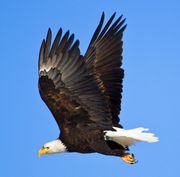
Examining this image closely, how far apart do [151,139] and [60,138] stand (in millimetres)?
1392

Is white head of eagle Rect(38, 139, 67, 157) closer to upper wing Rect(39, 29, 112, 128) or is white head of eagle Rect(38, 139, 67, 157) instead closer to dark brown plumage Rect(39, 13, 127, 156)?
dark brown plumage Rect(39, 13, 127, 156)

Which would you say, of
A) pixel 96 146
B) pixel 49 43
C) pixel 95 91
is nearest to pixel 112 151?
pixel 96 146

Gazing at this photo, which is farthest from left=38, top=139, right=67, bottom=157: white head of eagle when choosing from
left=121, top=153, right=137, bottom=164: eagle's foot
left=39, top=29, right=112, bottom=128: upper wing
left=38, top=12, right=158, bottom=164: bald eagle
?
left=121, top=153, right=137, bottom=164: eagle's foot

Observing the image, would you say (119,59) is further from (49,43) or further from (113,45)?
(49,43)

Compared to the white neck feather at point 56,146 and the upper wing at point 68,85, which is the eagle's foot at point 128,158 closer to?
the upper wing at point 68,85

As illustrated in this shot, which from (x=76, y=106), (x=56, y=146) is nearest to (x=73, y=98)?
(x=76, y=106)

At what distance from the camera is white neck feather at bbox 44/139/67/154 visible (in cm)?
1084

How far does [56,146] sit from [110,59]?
189cm

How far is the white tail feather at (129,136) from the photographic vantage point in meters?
10.6

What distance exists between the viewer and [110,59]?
1188cm

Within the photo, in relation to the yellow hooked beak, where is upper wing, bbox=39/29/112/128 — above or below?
above

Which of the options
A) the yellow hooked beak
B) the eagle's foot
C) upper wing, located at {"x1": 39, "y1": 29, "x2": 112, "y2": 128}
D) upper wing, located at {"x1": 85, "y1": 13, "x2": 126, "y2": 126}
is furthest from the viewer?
upper wing, located at {"x1": 85, "y1": 13, "x2": 126, "y2": 126}

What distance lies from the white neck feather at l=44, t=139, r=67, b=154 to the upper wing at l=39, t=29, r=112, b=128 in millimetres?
500

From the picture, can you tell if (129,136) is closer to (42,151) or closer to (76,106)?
(76,106)
